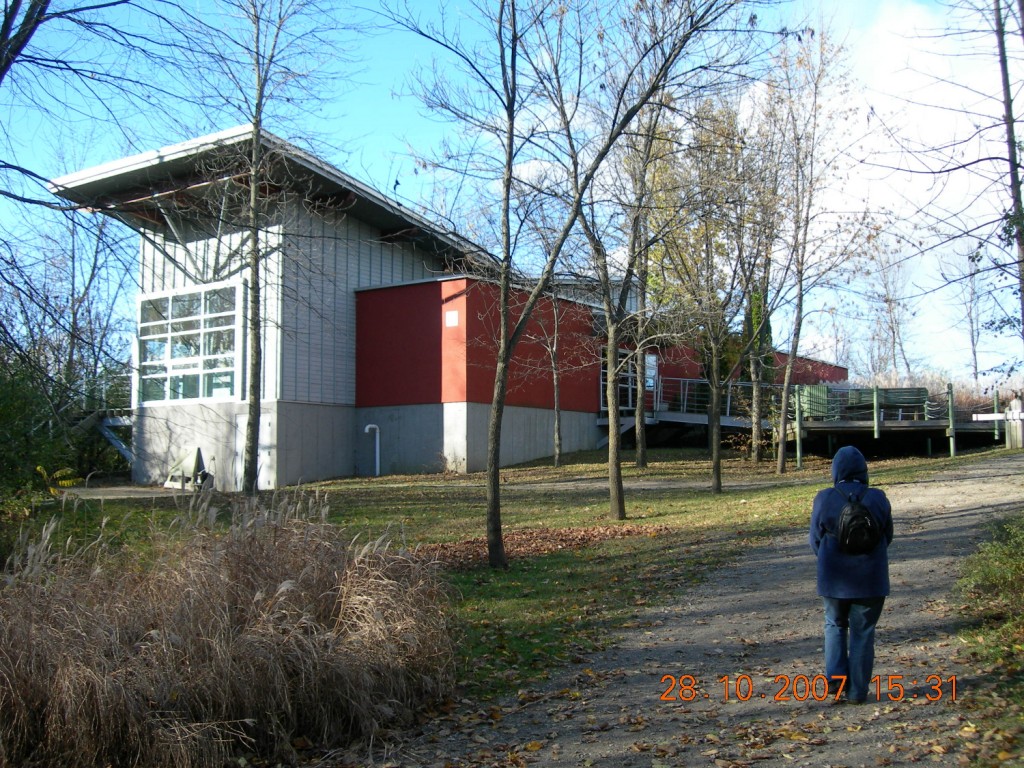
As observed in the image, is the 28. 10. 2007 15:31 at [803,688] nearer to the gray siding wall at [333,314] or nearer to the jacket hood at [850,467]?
the jacket hood at [850,467]

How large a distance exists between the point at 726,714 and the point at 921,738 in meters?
1.21

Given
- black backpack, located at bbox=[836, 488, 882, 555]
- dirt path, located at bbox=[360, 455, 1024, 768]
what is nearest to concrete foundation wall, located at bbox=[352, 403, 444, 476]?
dirt path, located at bbox=[360, 455, 1024, 768]

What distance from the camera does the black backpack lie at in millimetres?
5551

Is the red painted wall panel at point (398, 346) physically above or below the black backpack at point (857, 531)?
above

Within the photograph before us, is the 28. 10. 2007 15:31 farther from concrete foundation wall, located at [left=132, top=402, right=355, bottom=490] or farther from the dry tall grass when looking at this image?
concrete foundation wall, located at [left=132, top=402, right=355, bottom=490]

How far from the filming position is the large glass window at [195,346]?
24547 mm

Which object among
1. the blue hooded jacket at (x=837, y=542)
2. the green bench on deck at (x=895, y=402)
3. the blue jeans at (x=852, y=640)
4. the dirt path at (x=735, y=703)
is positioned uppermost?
the green bench on deck at (x=895, y=402)

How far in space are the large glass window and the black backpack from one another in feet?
68.7

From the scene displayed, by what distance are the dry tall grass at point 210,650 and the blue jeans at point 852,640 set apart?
2802 millimetres

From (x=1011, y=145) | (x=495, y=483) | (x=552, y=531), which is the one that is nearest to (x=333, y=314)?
(x=552, y=531)

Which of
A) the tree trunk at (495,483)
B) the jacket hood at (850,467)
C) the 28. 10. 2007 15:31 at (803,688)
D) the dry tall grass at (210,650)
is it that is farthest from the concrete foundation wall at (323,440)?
the jacket hood at (850,467)

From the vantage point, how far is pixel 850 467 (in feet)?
19.2

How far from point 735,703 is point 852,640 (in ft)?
3.10

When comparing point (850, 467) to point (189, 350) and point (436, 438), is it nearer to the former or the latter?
point (436, 438)
